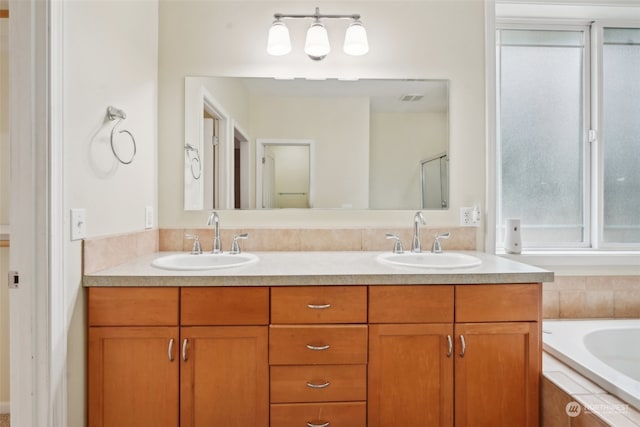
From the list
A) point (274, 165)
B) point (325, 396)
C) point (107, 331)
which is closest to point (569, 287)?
point (325, 396)

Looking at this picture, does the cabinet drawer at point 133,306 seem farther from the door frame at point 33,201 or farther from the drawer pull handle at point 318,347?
the drawer pull handle at point 318,347

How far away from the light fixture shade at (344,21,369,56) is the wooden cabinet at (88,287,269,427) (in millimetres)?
1361

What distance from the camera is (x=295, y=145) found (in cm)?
197

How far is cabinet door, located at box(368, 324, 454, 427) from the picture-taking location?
1.36m

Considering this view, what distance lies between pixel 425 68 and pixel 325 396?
1.78 m

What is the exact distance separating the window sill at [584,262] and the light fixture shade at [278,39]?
169 cm

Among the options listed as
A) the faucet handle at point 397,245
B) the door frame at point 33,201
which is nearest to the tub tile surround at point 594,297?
the faucet handle at point 397,245

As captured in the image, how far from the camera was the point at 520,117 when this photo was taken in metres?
2.15

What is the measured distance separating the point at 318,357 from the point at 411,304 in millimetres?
420

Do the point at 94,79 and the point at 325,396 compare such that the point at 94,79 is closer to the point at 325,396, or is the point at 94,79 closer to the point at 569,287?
the point at 325,396

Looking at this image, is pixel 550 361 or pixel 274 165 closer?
pixel 550 361

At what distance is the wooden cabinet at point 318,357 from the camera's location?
1.34 m

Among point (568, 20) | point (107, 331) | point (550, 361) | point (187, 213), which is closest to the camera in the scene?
point (107, 331)

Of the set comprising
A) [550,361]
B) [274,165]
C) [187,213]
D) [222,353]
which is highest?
[274,165]
